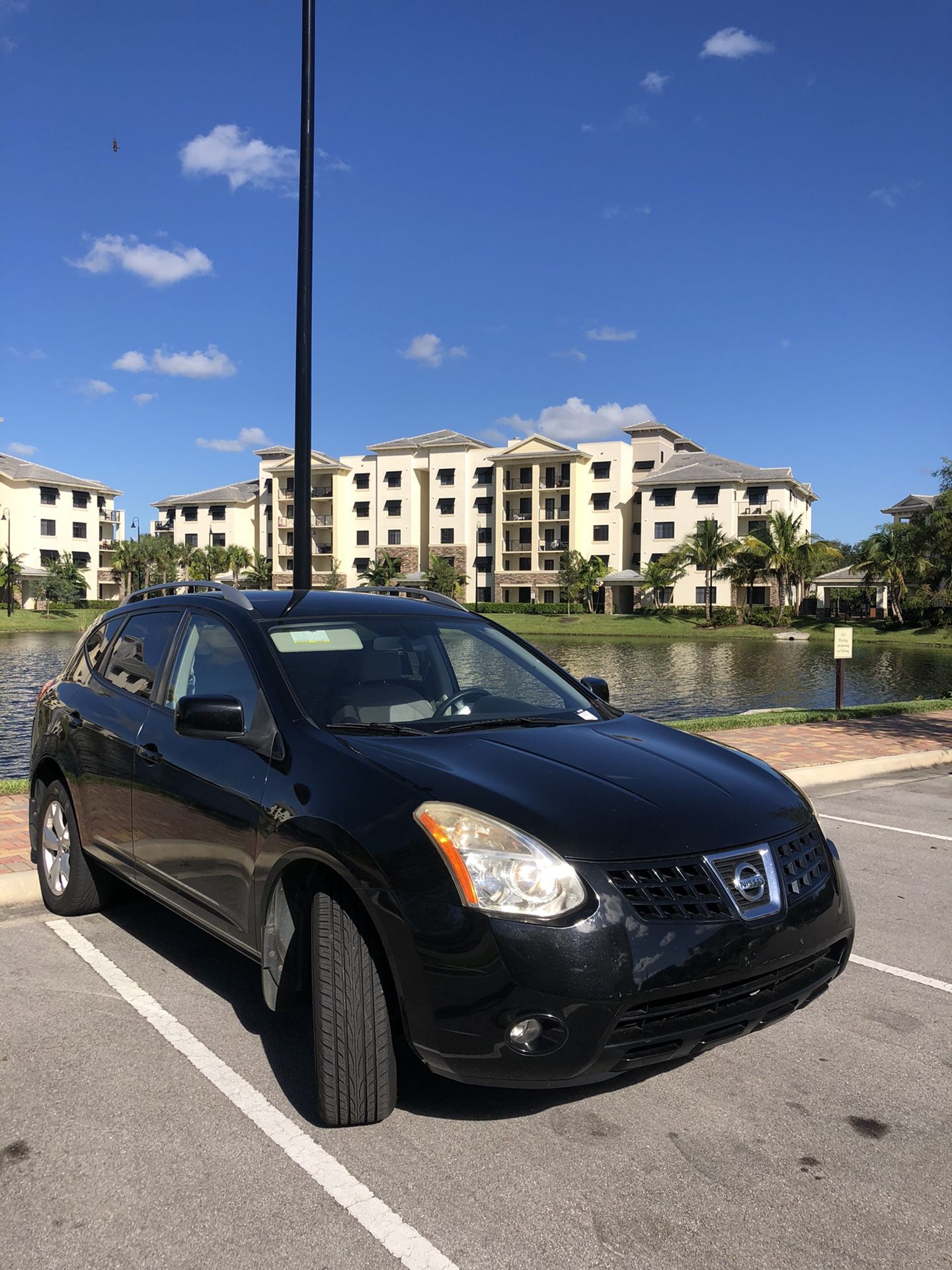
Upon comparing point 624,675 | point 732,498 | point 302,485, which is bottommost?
point 624,675

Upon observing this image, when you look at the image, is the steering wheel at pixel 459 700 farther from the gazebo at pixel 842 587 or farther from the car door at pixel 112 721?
the gazebo at pixel 842 587

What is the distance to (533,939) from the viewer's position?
2.82 meters

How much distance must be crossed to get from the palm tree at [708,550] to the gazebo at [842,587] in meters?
6.70

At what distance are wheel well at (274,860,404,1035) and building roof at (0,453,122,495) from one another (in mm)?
89994

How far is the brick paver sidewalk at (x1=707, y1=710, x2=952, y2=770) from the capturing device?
1068 centimetres

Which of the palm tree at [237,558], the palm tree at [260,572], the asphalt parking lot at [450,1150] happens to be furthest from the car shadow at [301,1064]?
the palm tree at [237,558]

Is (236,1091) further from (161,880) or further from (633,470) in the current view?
(633,470)

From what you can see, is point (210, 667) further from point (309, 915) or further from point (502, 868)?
point (502, 868)

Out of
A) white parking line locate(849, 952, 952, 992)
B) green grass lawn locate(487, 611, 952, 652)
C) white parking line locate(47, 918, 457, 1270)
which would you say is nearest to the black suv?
white parking line locate(47, 918, 457, 1270)

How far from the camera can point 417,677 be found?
4.38m

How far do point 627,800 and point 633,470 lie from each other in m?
81.4

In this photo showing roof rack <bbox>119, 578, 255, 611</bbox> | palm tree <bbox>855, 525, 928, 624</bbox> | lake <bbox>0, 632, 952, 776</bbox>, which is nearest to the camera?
roof rack <bbox>119, 578, 255, 611</bbox>

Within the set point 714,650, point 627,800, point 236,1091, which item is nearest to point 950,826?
point 627,800

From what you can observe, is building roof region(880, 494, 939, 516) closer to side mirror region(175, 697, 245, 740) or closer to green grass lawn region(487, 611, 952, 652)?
green grass lawn region(487, 611, 952, 652)
